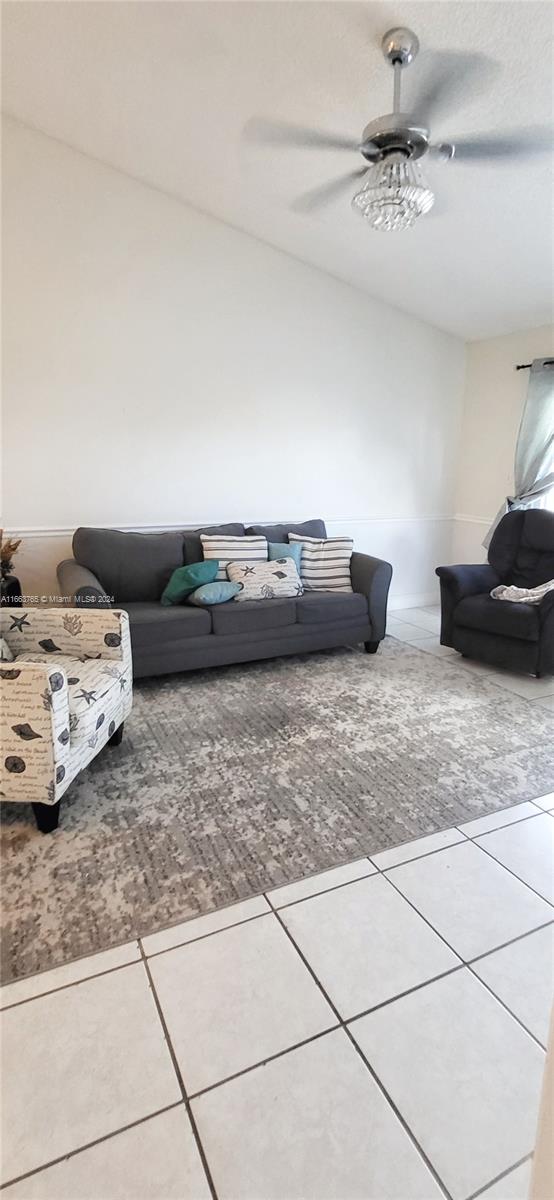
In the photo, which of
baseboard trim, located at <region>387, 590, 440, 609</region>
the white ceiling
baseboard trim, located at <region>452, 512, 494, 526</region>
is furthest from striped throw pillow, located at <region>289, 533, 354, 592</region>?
the white ceiling

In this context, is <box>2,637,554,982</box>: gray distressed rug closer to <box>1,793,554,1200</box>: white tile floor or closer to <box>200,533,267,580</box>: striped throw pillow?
<box>1,793,554,1200</box>: white tile floor

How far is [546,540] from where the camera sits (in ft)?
12.0

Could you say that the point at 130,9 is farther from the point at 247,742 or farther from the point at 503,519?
the point at 503,519

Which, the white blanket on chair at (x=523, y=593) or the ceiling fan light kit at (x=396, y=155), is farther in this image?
the white blanket on chair at (x=523, y=593)

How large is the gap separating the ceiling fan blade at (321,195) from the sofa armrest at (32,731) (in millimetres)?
2365

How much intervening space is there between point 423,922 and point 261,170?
3.54 metres

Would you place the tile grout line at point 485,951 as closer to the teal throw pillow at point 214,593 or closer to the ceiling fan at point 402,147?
the teal throw pillow at point 214,593

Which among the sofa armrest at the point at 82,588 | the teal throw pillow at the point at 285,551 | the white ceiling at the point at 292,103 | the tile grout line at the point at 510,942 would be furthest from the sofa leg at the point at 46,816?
the white ceiling at the point at 292,103

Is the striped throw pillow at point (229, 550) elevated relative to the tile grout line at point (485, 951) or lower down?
elevated

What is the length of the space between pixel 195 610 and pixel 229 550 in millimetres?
551

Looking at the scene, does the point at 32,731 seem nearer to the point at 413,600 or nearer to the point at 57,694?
the point at 57,694

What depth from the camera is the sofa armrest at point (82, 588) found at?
281 cm

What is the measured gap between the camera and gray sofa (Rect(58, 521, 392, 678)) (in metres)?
3.12

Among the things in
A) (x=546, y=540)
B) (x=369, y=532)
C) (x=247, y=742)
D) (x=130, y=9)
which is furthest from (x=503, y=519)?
(x=130, y=9)
